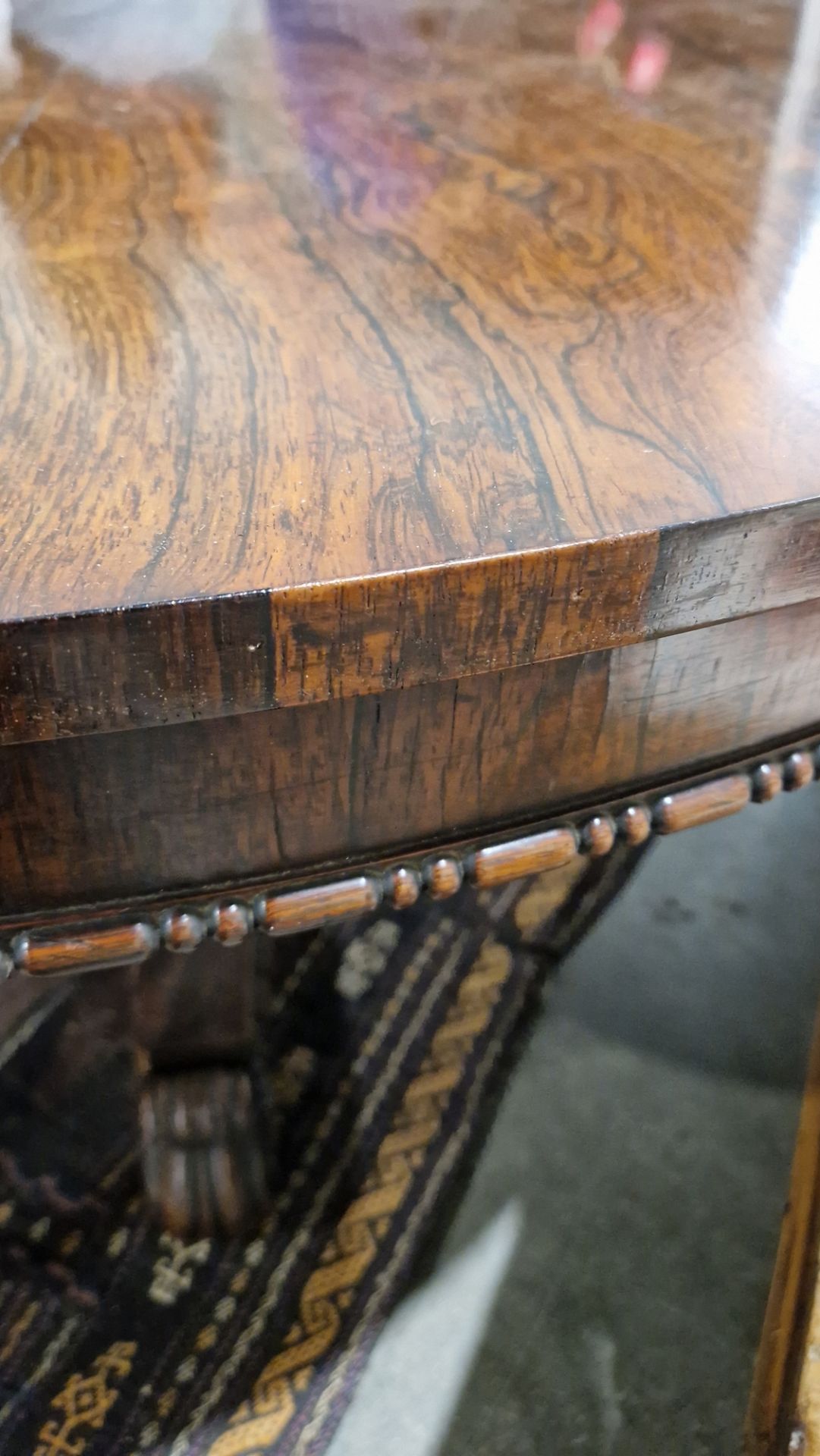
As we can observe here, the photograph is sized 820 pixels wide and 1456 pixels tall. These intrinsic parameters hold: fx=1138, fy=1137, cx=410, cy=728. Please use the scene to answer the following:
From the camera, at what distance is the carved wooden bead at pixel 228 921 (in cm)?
28

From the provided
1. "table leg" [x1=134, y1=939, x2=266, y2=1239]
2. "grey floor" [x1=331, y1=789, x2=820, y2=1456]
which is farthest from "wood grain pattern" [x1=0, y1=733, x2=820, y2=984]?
"grey floor" [x1=331, y1=789, x2=820, y2=1456]

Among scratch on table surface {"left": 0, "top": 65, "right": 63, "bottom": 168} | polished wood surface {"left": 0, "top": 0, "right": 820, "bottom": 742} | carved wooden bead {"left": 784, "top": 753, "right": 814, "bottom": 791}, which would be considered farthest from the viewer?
scratch on table surface {"left": 0, "top": 65, "right": 63, "bottom": 168}

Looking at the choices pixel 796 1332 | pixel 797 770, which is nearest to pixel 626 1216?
pixel 796 1332

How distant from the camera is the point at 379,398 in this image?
29 centimetres

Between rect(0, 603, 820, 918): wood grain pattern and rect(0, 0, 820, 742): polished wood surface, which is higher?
rect(0, 0, 820, 742): polished wood surface

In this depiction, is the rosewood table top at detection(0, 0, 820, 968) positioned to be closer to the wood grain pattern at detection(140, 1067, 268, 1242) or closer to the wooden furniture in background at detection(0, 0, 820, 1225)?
the wooden furniture in background at detection(0, 0, 820, 1225)

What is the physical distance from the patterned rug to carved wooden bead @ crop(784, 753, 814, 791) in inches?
12.5

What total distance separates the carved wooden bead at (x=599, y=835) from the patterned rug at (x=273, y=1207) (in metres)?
0.31

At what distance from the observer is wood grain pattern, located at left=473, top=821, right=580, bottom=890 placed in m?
0.30

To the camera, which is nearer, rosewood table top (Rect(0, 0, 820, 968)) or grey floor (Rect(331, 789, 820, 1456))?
rosewood table top (Rect(0, 0, 820, 968))

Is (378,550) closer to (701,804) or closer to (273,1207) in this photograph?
(701,804)

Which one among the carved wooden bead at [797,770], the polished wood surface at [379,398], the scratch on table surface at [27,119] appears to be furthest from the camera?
the scratch on table surface at [27,119]

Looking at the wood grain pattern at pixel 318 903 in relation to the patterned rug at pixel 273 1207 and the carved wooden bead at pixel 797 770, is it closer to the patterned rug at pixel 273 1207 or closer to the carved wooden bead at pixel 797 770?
→ the carved wooden bead at pixel 797 770

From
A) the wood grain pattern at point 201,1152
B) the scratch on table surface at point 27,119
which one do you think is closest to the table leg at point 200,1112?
the wood grain pattern at point 201,1152
